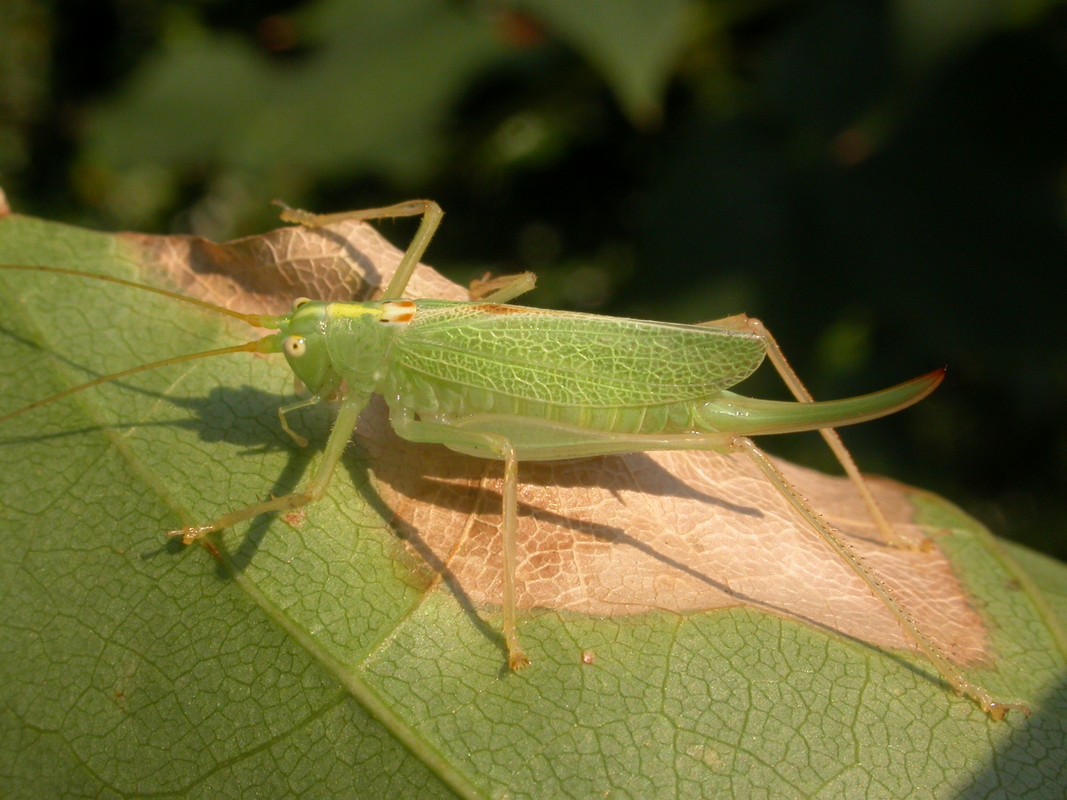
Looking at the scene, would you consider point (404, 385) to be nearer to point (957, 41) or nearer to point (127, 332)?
point (127, 332)

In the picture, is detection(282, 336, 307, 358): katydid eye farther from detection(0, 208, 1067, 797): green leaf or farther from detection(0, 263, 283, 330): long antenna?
detection(0, 208, 1067, 797): green leaf

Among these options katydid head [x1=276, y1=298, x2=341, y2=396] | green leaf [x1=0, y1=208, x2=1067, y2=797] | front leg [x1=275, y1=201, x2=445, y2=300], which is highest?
front leg [x1=275, y1=201, x2=445, y2=300]

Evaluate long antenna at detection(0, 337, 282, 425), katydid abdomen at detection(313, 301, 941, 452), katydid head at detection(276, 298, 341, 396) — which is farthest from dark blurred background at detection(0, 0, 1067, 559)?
long antenna at detection(0, 337, 282, 425)

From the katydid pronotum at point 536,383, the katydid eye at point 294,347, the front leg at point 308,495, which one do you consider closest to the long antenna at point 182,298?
the katydid pronotum at point 536,383

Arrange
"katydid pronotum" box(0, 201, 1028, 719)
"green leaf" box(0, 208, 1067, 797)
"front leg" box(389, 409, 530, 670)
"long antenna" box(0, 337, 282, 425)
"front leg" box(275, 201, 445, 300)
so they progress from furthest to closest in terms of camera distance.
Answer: "front leg" box(275, 201, 445, 300)
"katydid pronotum" box(0, 201, 1028, 719)
"long antenna" box(0, 337, 282, 425)
"front leg" box(389, 409, 530, 670)
"green leaf" box(0, 208, 1067, 797)

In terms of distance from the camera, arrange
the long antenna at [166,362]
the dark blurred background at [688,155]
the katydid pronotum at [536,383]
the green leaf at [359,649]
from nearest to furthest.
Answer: the green leaf at [359,649], the long antenna at [166,362], the katydid pronotum at [536,383], the dark blurred background at [688,155]

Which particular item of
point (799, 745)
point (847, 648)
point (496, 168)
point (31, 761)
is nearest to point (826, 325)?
point (496, 168)

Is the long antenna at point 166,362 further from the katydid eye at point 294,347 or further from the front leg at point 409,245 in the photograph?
the front leg at point 409,245
